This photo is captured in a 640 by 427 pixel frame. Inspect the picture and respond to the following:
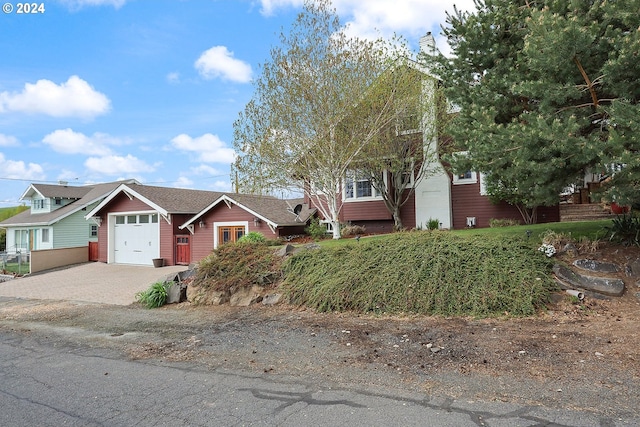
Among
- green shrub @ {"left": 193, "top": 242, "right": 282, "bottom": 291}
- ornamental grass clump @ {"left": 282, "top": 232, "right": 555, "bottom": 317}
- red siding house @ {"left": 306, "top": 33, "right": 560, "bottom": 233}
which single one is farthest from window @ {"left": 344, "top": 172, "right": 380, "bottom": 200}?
ornamental grass clump @ {"left": 282, "top": 232, "right": 555, "bottom": 317}

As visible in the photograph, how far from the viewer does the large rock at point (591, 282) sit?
7.07 meters

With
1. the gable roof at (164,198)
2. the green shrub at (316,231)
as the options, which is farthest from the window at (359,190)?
the gable roof at (164,198)

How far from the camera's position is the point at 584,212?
14.6m

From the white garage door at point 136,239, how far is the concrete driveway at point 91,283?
2.33 feet

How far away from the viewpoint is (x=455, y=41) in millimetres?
9039

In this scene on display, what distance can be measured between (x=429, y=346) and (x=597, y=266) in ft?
14.3

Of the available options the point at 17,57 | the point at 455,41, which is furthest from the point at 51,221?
the point at 455,41

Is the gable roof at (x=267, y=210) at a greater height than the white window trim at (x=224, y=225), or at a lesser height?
greater

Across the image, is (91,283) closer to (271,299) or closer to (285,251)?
(285,251)

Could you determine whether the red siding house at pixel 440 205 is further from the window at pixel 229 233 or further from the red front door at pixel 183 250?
the red front door at pixel 183 250

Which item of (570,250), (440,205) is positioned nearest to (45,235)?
(440,205)

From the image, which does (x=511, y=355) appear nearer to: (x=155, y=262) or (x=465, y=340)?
(x=465, y=340)

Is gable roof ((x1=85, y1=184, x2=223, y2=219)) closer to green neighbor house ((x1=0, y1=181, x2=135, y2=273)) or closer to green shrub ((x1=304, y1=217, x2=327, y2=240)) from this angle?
green neighbor house ((x1=0, y1=181, x2=135, y2=273))

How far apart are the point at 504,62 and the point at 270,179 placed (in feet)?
28.7
